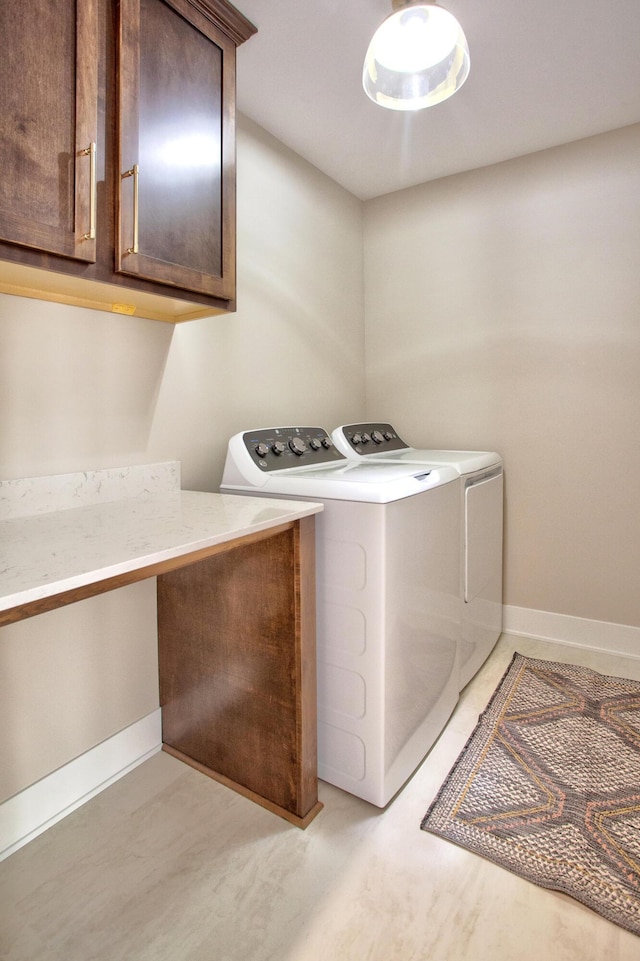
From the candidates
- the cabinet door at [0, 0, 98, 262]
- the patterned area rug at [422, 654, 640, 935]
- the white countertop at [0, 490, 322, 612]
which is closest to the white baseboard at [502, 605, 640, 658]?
the patterned area rug at [422, 654, 640, 935]

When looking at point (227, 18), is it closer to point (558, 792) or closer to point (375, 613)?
point (375, 613)

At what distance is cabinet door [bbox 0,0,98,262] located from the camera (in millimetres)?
974

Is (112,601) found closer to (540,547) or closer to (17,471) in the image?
(17,471)

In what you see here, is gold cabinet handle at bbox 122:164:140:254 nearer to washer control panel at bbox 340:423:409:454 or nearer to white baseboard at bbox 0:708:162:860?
washer control panel at bbox 340:423:409:454

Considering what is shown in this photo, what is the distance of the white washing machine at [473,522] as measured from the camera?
1999 millimetres

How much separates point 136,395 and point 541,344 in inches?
75.8

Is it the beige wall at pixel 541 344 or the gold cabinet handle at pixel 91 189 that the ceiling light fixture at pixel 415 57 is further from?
the beige wall at pixel 541 344

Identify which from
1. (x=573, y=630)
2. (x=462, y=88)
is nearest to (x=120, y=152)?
(x=462, y=88)

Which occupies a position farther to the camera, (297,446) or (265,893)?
(297,446)

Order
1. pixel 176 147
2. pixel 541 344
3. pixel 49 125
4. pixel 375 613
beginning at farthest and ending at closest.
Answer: pixel 541 344, pixel 375 613, pixel 176 147, pixel 49 125

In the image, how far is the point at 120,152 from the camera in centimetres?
117

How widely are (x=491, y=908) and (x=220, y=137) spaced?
83.6 inches

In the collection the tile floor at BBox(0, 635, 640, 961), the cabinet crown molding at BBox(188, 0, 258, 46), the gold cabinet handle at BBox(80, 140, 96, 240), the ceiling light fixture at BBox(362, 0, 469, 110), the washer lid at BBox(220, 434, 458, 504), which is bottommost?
the tile floor at BBox(0, 635, 640, 961)

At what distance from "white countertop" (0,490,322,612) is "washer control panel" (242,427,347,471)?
10.0 inches
